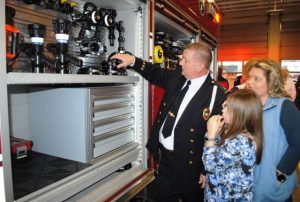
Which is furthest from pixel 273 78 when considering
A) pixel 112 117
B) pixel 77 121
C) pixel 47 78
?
pixel 47 78

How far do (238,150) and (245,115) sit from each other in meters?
0.25

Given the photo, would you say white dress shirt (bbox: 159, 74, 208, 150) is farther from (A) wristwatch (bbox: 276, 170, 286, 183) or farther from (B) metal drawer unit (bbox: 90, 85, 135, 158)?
(A) wristwatch (bbox: 276, 170, 286, 183)

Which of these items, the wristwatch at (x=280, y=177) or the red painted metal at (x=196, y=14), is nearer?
the wristwatch at (x=280, y=177)

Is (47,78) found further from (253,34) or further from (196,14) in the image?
(253,34)

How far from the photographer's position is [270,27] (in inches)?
461

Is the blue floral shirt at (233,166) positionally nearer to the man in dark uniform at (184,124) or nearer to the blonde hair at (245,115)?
the blonde hair at (245,115)

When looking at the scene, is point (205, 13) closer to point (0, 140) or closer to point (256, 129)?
point (256, 129)

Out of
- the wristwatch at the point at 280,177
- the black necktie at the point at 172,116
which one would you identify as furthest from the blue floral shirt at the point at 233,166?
the black necktie at the point at 172,116

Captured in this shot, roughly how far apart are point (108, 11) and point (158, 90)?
2.98ft

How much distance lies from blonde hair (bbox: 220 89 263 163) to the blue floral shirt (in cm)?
7

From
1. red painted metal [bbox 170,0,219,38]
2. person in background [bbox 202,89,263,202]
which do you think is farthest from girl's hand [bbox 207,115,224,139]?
red painted metal [bbox 170,0,219,38]

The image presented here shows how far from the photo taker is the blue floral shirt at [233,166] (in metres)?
1.66

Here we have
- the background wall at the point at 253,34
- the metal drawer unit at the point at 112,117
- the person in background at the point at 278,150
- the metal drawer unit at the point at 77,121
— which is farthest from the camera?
the background wall at the point at 253,34

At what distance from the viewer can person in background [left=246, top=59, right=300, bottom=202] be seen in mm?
1958
